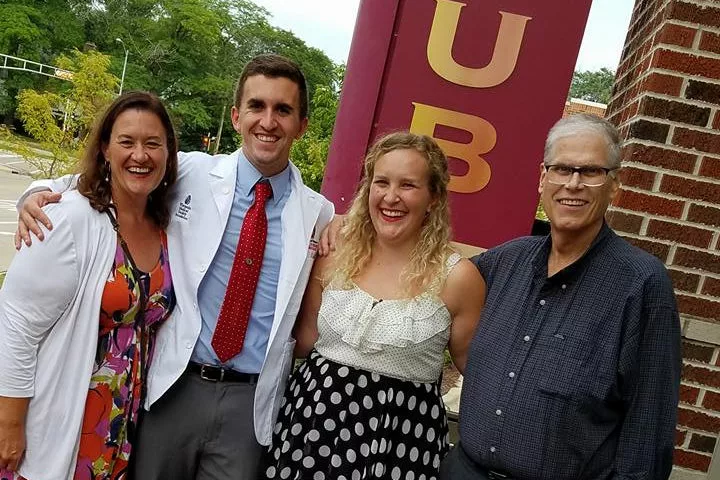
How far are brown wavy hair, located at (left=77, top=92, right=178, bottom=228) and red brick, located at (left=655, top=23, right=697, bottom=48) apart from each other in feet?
6.86

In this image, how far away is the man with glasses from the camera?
5.85 feet

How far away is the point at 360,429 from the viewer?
223 cm

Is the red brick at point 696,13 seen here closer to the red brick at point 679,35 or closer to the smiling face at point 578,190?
the red brick at point 679,35

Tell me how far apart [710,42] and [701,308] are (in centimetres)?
112

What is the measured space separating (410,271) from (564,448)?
80 cm

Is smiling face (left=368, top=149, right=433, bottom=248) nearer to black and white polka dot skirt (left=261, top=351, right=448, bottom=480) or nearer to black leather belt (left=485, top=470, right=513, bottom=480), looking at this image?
black and white polka dot skirt (left=261, top=351, right=448, bottom=480)

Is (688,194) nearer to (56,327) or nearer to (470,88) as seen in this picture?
(470,88)

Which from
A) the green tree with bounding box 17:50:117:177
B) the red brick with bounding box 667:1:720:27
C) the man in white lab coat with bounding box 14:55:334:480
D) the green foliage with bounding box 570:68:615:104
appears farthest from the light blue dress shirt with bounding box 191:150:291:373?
the green foliage with bounding box 570:68:615:104

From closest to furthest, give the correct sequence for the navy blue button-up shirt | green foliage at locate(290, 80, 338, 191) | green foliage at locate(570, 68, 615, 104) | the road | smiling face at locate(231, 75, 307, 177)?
the navy blue button-up shirt < smiling face at locate(231, 75, 307, 177) < green foliage at locate(290, 80, 338, 191) < the road < green foliage at locate(570, 68, 615, 104)

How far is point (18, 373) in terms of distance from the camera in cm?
215

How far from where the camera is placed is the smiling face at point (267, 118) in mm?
2557

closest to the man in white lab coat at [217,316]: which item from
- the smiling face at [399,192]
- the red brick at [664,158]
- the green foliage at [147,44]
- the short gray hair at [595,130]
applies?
the smiling face at [399,192]

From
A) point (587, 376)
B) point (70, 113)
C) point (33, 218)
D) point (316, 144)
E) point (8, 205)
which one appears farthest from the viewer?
point (8, 205)

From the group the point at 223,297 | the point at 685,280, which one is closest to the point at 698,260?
the point at 685,280
